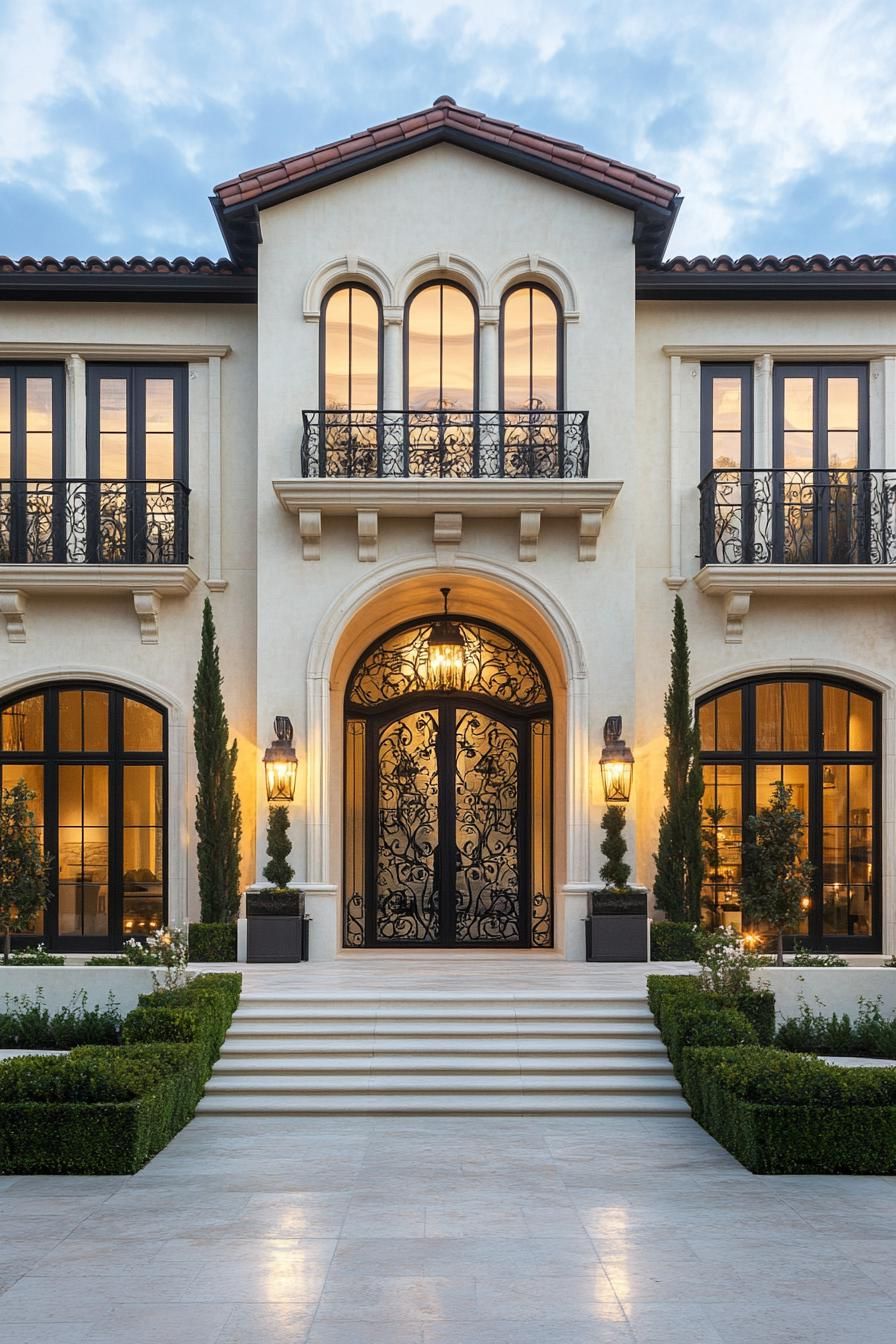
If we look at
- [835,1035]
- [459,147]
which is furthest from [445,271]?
[835,1035]

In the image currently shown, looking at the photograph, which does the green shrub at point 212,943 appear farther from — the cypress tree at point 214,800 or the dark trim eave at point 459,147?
the dark trim eave at point 459,147

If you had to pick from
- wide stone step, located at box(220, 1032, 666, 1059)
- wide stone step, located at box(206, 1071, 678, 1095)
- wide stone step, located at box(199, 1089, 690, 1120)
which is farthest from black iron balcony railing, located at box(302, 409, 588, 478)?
wide stone step, located at box(199, 1089, 690, 1120)

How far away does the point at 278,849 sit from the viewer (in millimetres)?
14594

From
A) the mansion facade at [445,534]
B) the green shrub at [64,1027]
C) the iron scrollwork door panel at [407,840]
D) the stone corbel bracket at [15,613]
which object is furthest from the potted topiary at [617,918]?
the stone corbel bracket at [15,613]

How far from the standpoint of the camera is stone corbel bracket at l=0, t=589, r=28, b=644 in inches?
611

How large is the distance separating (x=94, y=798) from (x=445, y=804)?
14.6 ft

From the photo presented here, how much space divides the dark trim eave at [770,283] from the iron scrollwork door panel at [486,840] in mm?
6120

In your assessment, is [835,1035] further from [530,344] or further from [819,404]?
[530,344]

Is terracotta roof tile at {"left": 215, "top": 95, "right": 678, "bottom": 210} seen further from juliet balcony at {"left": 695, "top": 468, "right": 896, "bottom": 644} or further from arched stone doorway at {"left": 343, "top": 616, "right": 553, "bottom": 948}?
arched stone doorway at {"left": 343, "top": 616, "right": 553, "bottom": 948}

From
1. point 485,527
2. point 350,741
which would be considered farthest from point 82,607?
point 485,527

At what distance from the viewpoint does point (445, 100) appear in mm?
15117

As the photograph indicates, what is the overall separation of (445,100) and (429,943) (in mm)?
10388

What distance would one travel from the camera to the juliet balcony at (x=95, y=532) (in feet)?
51.1

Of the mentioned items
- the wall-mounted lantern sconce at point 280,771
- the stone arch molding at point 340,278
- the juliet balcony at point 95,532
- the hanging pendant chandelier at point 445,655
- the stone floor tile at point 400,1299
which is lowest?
the stone floor tile at point 400,1299
